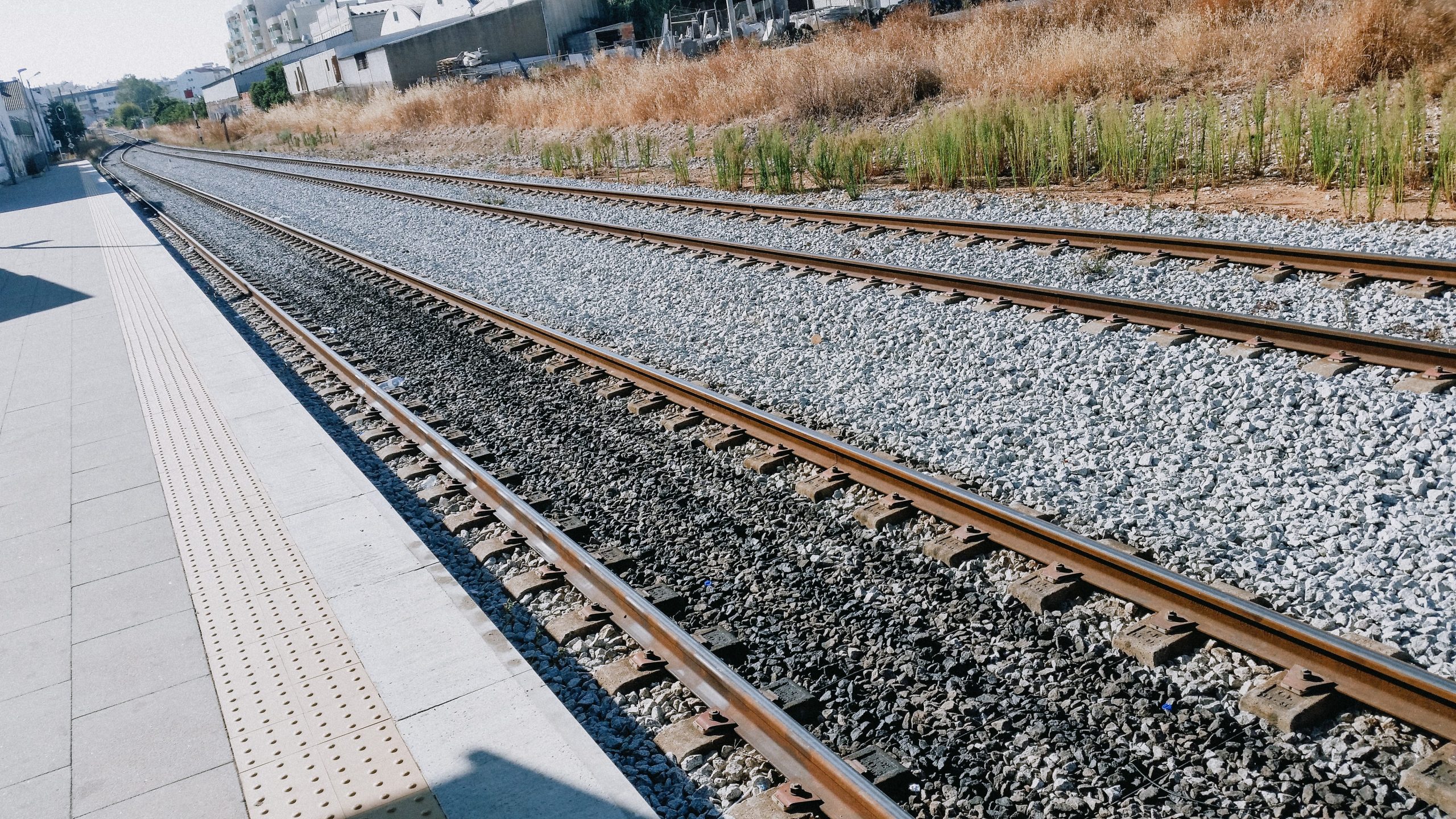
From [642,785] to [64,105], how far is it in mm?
149607

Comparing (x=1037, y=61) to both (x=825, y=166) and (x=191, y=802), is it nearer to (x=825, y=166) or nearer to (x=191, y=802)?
(x=825, y=166)

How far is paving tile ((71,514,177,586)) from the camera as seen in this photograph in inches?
243

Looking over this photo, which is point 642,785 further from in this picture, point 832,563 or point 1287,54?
point 1287,54

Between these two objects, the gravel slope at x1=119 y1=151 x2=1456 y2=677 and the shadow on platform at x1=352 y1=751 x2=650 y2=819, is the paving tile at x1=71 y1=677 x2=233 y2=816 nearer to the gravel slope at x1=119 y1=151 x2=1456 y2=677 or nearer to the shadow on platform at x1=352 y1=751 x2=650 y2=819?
the shadow on platform at x1=352 y1=751 x2=650 y2=819

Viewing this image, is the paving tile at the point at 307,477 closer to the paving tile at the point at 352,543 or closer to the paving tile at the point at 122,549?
the paving tile at the point at 352,543

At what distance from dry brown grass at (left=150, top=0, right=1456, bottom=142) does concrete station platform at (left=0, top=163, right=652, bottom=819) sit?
13227 mm

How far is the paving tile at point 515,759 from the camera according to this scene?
3.71 metres

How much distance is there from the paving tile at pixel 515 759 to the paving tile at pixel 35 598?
2.75 metres

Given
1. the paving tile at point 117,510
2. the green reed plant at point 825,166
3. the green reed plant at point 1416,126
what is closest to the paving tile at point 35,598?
the paving tile at point 117,510

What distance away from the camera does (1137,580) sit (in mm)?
4414

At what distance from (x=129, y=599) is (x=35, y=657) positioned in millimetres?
579

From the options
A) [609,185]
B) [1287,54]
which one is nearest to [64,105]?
[609,185]

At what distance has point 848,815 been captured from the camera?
3.44m

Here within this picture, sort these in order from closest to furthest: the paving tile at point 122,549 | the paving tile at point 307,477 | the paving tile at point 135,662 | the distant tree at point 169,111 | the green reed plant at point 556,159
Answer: the paving tile at point 135,662 → the paving tile at point 122,549 → the paving tile at point 307,477 → the green reed plant at point 556,159 → the distant tree at point 169,111
